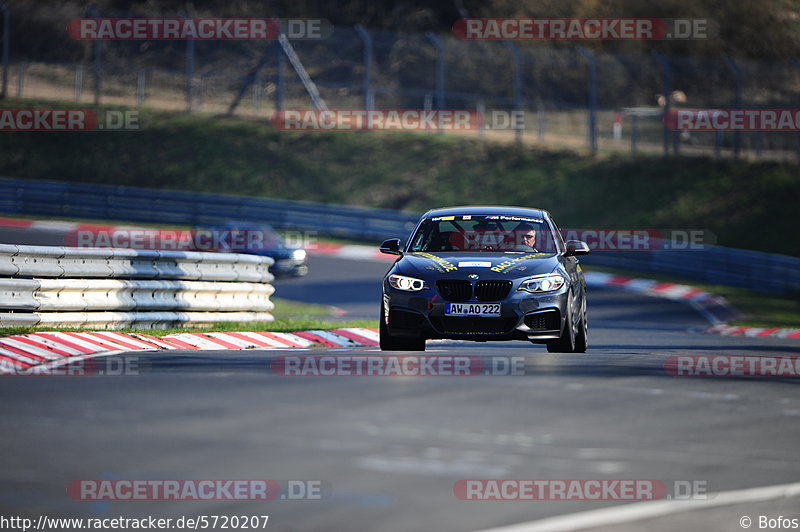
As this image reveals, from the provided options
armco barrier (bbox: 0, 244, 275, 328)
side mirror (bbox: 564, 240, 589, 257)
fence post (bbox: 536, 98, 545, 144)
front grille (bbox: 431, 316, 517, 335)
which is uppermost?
fence post (bbox: 536, 98, 545, 144)

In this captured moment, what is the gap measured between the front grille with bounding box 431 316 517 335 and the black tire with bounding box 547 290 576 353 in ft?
2.38

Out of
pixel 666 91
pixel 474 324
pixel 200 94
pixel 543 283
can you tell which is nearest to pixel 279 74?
pixel 200 94

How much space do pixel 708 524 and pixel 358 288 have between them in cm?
2051

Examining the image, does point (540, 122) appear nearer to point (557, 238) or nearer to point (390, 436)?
point (557, 238)

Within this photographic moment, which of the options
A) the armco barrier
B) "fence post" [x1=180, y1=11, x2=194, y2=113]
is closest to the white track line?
the armco barrier

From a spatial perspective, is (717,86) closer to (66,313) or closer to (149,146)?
(149,146)

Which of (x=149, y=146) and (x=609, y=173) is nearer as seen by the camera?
(x=609, y=173)

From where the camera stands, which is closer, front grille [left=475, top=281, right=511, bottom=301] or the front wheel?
front grille [left=475, top=281, right=511, bottom=301]

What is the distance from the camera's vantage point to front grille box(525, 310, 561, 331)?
12422 mm

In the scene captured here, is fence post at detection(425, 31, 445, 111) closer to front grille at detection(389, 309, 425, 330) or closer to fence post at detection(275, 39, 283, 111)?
fence post at detection(275, 39, 283, 111)

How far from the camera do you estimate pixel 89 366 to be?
11016 millimetres

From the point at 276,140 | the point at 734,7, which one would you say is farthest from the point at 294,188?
the point at 734,7

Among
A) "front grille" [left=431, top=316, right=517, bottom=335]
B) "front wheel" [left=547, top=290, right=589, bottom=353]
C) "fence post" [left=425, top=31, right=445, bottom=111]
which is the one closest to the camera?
"front grille" [left=431, top=316, right=517, bottom=335]

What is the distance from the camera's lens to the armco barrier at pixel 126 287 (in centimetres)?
1338
